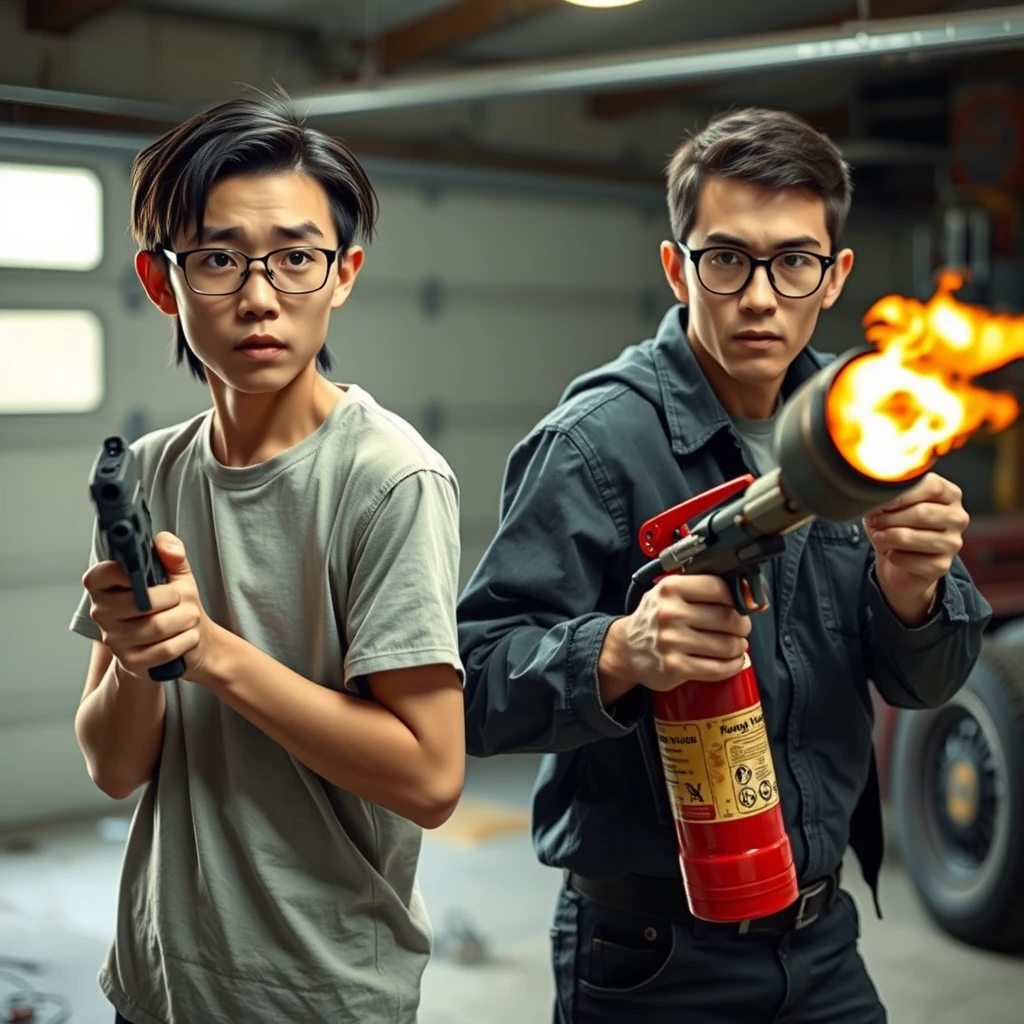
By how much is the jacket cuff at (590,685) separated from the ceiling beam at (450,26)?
512 centimetres

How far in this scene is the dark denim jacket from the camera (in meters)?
1.71

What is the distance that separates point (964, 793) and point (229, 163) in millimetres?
3710

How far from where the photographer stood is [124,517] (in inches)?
47.9

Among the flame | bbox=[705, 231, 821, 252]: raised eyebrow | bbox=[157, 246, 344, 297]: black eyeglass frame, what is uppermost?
bbox=[705, 231, 821, 252]: raised eyebrow

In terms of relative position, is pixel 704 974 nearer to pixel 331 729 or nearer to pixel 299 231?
pixel 331 729

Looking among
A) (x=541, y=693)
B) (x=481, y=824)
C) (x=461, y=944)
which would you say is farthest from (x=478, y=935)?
(x=541, y=693)

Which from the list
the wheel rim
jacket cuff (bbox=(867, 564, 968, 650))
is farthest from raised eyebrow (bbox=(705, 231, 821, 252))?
the wheel rim

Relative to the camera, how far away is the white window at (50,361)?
593 cm

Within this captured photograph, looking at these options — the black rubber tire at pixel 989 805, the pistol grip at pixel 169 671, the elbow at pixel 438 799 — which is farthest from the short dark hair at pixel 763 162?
the black rubber tire at pixel 989 805

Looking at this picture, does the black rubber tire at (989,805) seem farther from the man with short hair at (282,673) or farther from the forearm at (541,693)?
the man with short hair at (282,673)

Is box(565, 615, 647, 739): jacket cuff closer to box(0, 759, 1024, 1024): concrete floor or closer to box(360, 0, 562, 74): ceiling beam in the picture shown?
box(0, 759, 1024, 1024): concrete floor

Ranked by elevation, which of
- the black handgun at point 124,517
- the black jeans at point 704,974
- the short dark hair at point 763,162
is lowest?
the black jeans at point 704,974

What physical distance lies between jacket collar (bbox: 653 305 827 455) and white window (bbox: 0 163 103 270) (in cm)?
473

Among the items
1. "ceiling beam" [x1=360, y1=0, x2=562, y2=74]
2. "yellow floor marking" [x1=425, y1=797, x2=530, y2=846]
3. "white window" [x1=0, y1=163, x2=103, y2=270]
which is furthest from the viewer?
"ceiling beam" [x1=360, y1=0, x2=562, y2=74]
